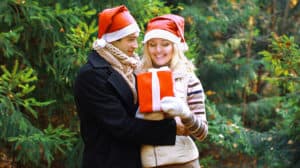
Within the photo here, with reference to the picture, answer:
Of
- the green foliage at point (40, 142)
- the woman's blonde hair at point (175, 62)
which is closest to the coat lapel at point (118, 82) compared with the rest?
the woman's blonde hair at point (175, 62)

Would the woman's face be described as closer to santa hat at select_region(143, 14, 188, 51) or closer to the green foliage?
santa hat at select_region(143, 14, 188, 51)

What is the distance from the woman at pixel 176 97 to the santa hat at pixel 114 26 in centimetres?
18

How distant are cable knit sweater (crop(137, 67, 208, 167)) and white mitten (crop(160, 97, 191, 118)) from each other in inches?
4.1

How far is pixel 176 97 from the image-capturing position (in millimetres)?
2971

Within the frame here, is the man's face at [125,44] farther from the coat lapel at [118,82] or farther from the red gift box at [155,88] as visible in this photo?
the red gift box at [155,88]

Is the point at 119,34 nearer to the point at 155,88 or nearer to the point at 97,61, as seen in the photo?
the point at 97,61

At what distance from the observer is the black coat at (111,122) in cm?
303

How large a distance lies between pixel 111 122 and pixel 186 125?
46 cm

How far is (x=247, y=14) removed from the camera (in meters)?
7.59

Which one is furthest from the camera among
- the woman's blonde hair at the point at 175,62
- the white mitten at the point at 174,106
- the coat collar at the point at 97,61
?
the woman's blonde hair at the point at 175,62

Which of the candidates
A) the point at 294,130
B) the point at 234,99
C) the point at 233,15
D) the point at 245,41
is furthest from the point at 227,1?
the point at 294,130

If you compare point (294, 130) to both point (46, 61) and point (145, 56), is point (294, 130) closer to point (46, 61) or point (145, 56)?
point (145, 56)

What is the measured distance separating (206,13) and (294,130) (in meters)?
2.97

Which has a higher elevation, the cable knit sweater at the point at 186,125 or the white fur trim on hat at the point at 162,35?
the white fur trim on hat at the point at 162,35
